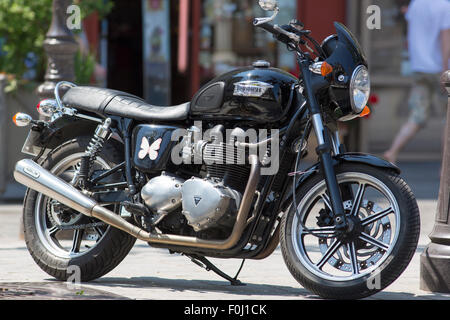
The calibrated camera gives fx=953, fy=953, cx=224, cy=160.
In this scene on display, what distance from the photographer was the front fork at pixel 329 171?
4543 millimetres

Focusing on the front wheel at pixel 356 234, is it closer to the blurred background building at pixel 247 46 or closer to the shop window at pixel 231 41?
the blurred background building at pixel 247 46

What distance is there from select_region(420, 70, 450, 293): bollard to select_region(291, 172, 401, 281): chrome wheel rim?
18.9 inches

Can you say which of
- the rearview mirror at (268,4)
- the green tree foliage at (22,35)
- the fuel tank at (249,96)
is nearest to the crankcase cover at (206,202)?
the fuel tank at (249,96)

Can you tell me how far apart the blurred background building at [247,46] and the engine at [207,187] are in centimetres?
731

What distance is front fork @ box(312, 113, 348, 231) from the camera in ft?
14.9

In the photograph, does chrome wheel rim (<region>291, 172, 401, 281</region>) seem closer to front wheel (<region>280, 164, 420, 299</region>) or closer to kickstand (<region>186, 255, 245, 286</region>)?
front wheel (<region>280, 164, 420, 299</region>)

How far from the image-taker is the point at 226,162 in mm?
4840

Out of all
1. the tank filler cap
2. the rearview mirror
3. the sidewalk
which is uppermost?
the rearview mirror

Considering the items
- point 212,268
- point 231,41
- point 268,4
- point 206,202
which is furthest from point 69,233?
point 231,41

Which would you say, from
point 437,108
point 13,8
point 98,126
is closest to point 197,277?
point 98,126

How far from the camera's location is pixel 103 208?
512cm

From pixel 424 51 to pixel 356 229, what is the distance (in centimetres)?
587

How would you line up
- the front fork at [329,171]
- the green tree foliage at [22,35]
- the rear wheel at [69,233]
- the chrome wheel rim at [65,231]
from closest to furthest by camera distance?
the front fork at [329,171] → the rear wheel at [69,233] → the chrome wheel rim at [65,231] → the green tree foliage at [22,35]

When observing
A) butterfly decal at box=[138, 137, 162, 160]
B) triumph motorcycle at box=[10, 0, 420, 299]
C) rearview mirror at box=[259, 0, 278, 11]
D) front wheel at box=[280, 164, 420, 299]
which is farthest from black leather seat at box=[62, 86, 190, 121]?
front wheel at box=[280, 164, 420, 299]
